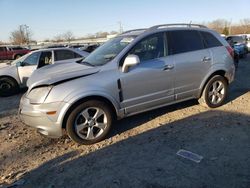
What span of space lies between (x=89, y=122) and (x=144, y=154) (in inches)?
43.3

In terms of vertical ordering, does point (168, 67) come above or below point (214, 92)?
above

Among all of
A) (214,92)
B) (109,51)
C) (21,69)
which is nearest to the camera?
(109,51)

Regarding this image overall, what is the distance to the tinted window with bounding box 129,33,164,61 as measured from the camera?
546cm

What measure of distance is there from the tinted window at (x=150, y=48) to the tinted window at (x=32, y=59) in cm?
563

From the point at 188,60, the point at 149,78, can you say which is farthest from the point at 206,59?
the point at 149,78

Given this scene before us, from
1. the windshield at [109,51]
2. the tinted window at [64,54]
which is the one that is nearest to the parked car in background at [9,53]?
the tinted window at [64,54]

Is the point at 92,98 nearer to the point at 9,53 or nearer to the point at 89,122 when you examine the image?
the point at 89,122

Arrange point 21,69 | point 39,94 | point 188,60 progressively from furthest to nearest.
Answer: point 21,69
point 188,60
point 39,94

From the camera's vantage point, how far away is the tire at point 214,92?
254 inches

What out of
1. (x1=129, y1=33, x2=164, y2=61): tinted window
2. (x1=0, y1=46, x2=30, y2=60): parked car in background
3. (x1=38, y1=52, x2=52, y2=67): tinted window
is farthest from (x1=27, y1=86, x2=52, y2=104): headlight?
(x1=0, y1=46, x2=30, y2=60): parked car in background

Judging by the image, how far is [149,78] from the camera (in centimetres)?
544

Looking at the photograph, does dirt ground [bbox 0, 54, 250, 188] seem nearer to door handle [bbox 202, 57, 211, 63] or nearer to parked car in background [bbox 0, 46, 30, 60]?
door handle [bbox 202, 57, 211, 63]

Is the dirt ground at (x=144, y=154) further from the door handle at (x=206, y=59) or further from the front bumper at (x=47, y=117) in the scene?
the door handle at (x=206, y=59)

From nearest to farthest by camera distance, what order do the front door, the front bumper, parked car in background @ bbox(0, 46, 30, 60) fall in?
the front bumper < the front door < parked car in background @ bbox(0, 46, 30, 60)
